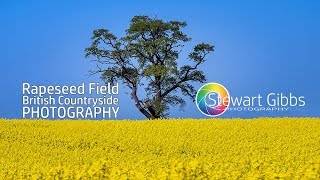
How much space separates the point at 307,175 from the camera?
8.52 metres

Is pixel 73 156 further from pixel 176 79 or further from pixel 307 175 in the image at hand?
pixel 176 79

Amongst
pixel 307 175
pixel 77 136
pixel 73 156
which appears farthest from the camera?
pixel 77 136

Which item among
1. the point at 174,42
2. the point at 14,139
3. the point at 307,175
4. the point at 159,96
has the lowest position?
the point at 307,175

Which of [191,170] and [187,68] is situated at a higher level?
[187,68]

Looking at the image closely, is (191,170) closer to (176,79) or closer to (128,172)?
(128,172)

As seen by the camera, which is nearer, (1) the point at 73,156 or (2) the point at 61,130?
(1) the point at 73,156

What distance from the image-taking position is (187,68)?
38.6 m

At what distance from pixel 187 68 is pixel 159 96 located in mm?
2823

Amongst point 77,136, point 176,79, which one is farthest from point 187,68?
point 77,136

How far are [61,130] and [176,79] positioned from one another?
538 inches

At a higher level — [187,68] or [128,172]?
[187,68]

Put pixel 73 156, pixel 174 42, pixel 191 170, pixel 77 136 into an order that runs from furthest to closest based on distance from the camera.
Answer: pixel 174 42 < pixel 77 136 < pixel 73 156 < pixel 191 170

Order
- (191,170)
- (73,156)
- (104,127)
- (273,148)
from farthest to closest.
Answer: (104,127)
(273,148)
(73,156)
(191,170)

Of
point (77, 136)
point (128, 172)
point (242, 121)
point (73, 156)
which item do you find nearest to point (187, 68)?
point (242, 121)
